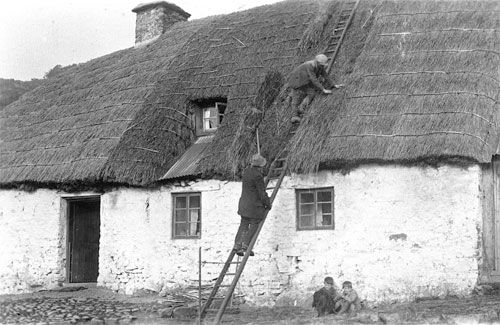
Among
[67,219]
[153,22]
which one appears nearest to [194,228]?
[67,219]

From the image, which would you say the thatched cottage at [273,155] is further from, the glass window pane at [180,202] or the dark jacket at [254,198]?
the dark jacket at [254,198]

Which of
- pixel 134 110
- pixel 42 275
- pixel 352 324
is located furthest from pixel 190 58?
pixel 352 324

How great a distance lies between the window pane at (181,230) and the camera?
42.5 ft

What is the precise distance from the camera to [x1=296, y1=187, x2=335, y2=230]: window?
11508 mm

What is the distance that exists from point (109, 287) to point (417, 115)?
22.3ft

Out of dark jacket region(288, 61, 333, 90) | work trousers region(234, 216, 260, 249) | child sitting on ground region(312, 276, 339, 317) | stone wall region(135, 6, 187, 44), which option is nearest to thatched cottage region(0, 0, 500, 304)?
dark jacket region(288, 61, 333, 90)

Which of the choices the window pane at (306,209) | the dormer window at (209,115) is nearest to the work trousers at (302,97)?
the window pane at (306,209)

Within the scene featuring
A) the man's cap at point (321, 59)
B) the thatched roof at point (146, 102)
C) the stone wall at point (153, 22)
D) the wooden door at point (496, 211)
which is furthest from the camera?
the stone wall at point (153, 22)

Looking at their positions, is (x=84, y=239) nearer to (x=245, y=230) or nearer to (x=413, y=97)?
(x=245, y=230)

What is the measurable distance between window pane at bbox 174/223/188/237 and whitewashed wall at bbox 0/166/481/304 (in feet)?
0.47

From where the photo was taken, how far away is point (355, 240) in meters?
11.1

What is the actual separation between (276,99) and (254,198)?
10.0 ft

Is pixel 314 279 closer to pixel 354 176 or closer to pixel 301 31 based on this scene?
pixel 354 176

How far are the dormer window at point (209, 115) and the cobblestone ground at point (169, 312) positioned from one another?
3.45m
